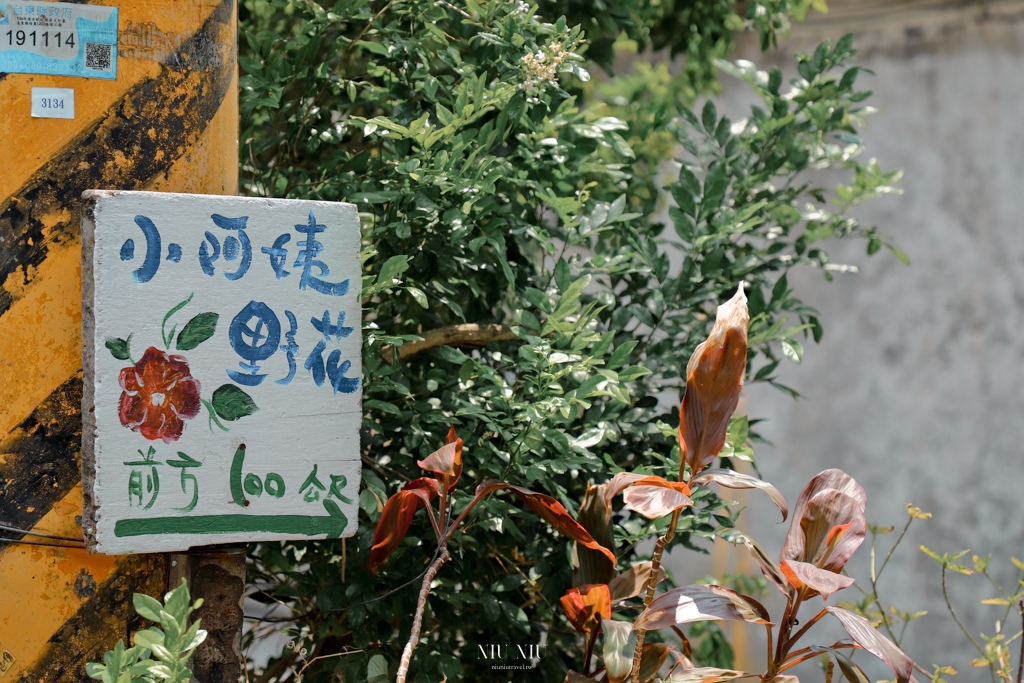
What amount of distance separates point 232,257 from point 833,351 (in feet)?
10.7

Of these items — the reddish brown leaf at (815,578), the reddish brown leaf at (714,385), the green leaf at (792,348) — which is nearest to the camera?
the reddish brown leaf at (815,578)

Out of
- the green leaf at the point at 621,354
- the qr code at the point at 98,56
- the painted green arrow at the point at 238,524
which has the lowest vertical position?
the painted green arrow at the point at 238,524

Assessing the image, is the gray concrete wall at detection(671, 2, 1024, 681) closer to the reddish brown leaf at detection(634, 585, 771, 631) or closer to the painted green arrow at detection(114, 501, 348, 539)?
the reddish brown leaf at detection(634, 585, 771, 631)

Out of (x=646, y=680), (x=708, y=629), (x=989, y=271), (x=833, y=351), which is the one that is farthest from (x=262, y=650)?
(x=989, y=271)

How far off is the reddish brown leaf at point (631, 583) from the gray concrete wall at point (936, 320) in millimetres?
2596

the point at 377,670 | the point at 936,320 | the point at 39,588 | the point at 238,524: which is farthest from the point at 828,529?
the point at 936,320

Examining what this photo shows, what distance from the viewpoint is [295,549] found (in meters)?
1.81

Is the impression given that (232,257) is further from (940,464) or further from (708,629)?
(940,464)

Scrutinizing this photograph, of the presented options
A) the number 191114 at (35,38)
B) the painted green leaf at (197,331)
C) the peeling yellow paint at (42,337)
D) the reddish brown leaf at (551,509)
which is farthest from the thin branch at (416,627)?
the number 191114 at (35,38)

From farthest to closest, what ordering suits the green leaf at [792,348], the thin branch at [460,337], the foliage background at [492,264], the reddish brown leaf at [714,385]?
the green leaf at [792,348] < the thin branch at [460,337] < the foliage background at [492,264] < the reddish brown leaf at [714,385]

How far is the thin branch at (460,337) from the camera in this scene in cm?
169

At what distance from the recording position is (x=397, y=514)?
4.51 feet

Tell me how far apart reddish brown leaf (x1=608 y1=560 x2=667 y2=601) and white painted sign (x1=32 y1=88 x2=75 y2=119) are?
116cm

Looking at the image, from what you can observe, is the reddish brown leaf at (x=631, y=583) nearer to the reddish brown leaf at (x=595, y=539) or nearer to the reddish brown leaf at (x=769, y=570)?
the reddish brown leaf at (x=595, y=539)
